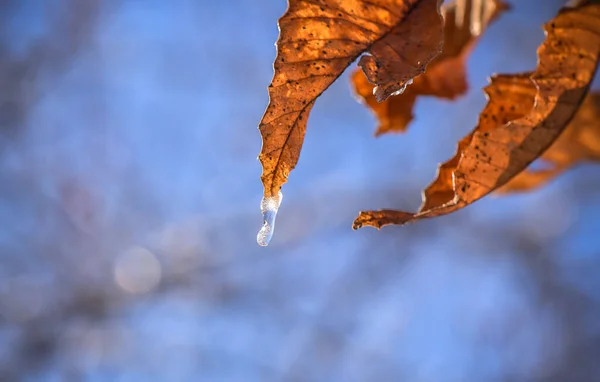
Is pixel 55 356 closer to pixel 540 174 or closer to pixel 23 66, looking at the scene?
pixel 23 66

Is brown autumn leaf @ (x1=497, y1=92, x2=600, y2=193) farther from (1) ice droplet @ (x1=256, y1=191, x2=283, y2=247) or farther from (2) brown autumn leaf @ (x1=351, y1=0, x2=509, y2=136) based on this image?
(1) ice droplet @ (x1=256, y1=191, x2=283, y2=247)

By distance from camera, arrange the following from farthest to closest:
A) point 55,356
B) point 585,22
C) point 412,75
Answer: point 55,356, point 585,22, point 412,75

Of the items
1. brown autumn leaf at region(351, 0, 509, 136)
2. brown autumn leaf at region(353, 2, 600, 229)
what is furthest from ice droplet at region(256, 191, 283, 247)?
brown autumn leaf at region(351, 0, 509, 136)

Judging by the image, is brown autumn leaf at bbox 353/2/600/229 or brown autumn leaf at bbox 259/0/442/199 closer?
brown autumn leaf at bbox 259/0/442/199

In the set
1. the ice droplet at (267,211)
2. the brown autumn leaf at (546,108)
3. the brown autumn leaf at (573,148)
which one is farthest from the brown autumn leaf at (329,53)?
the brown autumn leaf at (573,148)

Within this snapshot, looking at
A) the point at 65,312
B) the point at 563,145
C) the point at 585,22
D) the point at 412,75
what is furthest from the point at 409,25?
the point at 65,312

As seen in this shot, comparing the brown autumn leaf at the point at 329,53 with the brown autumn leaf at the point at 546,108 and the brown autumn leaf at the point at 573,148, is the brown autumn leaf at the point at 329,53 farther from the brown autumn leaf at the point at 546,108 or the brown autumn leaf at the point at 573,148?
the brown autumn leaf at the point at 573,148

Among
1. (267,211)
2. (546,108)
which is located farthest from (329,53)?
(546,108)

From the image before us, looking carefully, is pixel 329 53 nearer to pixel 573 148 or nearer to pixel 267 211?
pixel 267 211
